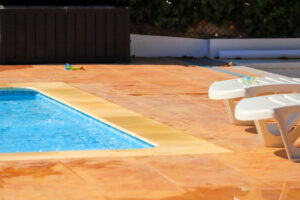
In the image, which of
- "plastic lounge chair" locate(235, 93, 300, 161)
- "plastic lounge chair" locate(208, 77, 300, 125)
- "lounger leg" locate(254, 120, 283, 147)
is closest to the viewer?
"plastic lounge chair" locate(235, 93, 300, 161)

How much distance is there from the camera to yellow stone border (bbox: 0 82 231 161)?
7.04m

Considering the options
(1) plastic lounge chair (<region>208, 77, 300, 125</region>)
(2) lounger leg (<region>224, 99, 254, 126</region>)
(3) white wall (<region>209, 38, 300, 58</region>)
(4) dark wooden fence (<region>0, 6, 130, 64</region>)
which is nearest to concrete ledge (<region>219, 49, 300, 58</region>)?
(3) white wall (<region>209, 38, 300, 58</region>)

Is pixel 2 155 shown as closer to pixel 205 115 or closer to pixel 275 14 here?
pixel 205 115

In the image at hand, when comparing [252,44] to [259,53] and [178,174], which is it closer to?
[259,53]

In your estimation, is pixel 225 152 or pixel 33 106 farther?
pixel 33 106

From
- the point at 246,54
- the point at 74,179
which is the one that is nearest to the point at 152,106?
the point at 74,179

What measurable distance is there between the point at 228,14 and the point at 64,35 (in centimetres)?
460

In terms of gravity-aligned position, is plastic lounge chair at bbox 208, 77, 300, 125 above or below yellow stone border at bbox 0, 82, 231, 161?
above

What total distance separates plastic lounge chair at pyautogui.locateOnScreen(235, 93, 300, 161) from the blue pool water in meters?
1.25

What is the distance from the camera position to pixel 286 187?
5.88 metres

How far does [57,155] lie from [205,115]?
3.13m

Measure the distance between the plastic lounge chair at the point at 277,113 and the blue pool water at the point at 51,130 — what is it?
1.25 meters

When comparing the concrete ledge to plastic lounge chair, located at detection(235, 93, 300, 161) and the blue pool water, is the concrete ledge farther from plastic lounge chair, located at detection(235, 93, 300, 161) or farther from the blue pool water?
plastic lounge chair, located at detection(235, 93, 300, 161)

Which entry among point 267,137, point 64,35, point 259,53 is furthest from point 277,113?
point 259,53
